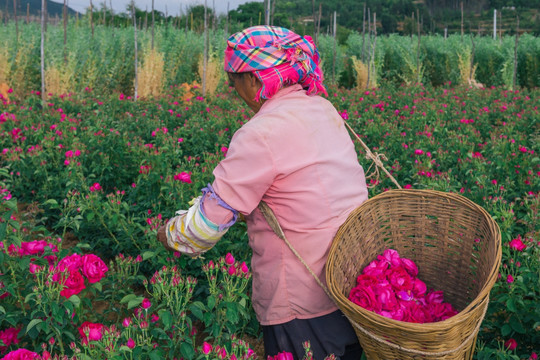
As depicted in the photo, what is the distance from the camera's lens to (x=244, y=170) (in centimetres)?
150

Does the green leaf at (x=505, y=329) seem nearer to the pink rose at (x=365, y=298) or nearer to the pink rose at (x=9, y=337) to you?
the pink rose at (x=365, y=298)

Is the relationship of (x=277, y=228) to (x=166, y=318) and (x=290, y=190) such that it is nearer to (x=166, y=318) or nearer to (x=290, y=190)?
(x=290, y=190)

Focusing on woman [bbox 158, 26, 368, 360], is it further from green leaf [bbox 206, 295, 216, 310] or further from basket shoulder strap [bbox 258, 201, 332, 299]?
green leaf [bbox 206, 295, 216, 310]

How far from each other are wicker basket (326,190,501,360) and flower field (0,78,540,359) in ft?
0.92

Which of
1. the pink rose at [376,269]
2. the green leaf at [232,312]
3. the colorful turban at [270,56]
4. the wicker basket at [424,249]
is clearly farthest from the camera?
the pink rose at [376,269]

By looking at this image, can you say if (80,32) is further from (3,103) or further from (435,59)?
(435,59)

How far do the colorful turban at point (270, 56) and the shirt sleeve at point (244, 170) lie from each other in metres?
0.21

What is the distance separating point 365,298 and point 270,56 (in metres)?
0.80

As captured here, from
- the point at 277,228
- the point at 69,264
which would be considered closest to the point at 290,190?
the point at 277,228

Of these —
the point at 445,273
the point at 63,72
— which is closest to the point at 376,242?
the point at 445,273

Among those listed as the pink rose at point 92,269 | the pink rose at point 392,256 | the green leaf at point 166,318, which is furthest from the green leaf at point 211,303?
the pink rose at point 392,256

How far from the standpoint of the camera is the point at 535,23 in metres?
33.8

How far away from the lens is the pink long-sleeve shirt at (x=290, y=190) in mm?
1505

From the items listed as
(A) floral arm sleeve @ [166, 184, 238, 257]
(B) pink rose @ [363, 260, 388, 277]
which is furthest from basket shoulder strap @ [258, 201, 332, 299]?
(B) pink rose @ [363, 260, 388, 277]
